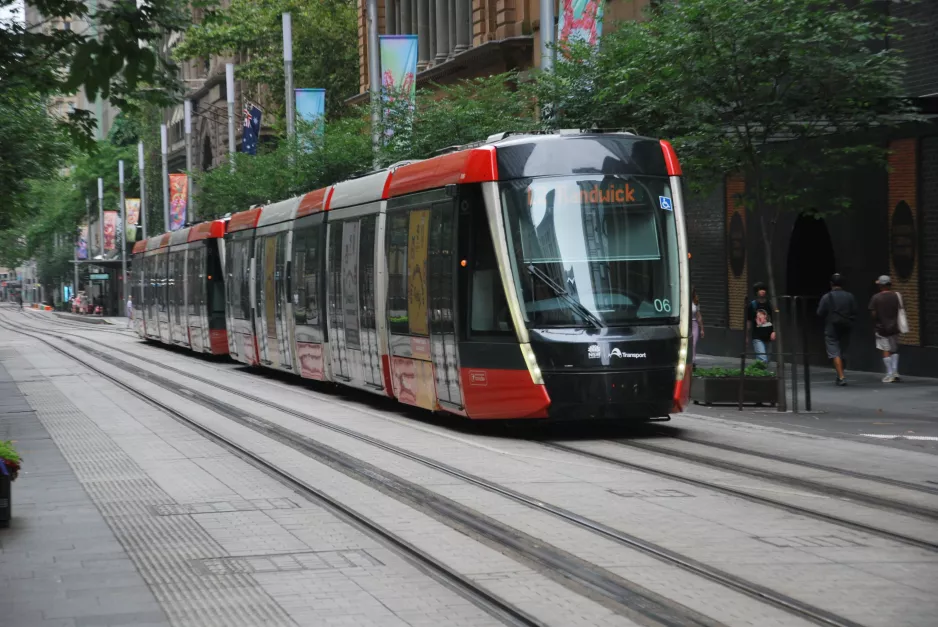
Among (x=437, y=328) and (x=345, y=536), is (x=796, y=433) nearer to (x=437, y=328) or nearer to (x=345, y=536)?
(x=437, y=328)

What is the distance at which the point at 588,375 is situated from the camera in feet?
47.4

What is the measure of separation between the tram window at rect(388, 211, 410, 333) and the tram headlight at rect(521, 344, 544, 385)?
3045 millimetres

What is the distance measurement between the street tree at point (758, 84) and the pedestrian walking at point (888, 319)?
159cm

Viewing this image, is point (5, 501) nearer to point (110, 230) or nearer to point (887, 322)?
point (887, 322)

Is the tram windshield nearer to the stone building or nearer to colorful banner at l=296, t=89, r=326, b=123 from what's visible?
the stone building

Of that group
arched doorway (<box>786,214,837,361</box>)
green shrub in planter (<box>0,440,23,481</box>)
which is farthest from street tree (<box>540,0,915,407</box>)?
green shrub in planter (<box>0,440,23,481</box>)

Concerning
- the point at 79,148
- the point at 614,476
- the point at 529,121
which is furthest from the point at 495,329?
the point at 529,121

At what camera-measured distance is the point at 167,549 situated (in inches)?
346

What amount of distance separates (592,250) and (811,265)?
14097 mm

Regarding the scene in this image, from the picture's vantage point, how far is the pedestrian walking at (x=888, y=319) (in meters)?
21.8

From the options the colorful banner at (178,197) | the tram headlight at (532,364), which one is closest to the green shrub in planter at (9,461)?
the tram headlight at (532,364)

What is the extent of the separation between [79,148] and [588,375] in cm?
590

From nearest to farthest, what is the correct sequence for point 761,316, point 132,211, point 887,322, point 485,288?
point 485,288, point 887,322, point 761,316, point 132,211

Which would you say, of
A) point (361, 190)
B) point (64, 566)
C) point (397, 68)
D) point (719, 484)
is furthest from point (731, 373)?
point (397, 68)
